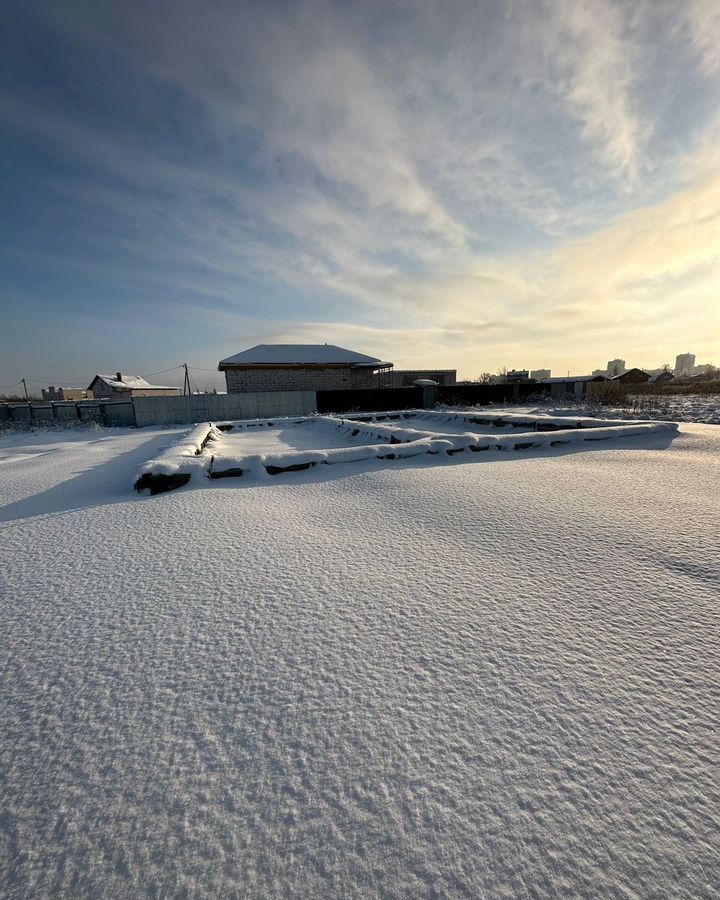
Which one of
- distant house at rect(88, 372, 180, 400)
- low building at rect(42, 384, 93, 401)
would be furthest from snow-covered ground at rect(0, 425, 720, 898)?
low building at rect(42, 384, 93, 401)

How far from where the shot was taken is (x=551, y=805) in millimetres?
1077

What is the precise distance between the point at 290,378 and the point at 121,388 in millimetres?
28042

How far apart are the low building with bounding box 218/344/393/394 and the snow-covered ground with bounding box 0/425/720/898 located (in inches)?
685

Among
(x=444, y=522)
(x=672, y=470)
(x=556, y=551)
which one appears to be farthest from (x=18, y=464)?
(x=672, y=470)

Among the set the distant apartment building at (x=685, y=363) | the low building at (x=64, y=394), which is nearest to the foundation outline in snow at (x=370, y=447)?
the low building at (x=64, y=394)

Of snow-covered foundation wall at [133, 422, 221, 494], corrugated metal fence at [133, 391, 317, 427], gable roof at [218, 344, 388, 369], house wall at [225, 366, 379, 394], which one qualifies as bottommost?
snow-covered foundation wall at [133, 422, 221, 494]

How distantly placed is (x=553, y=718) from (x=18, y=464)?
9343 mm

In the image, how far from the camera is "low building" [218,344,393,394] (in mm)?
19547

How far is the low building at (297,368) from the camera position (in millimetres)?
19547

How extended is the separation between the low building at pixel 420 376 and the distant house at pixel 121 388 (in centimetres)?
2338

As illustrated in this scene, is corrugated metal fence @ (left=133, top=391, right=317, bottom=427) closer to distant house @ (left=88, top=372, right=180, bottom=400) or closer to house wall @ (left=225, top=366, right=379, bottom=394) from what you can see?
house wall @ (left=225, top=366, right=379, bottom=394)

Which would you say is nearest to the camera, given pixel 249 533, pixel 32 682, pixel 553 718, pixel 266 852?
pixel 266 852

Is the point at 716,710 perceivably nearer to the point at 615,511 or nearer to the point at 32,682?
the point at 615,511

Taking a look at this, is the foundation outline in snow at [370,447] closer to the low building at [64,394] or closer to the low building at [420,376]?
the low building at [420,376]
